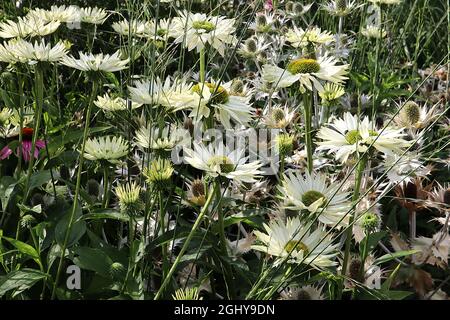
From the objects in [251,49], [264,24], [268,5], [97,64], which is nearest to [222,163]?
[97,64]

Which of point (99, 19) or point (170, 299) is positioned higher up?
point (99, 19)

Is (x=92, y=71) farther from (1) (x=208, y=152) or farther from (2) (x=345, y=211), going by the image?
(2) (x=345, y=211)

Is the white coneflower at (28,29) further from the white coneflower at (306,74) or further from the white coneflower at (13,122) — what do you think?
the white coneflower at (306,74)

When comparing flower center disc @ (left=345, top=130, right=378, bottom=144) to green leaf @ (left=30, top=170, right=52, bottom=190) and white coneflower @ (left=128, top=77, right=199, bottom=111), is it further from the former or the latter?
green leaf @ (left=30, top=170, right=52, bottom=190)

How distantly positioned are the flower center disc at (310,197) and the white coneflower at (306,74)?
236mm

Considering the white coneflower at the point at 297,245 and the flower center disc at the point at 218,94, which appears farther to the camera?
the flower center disc at the point at 218,94

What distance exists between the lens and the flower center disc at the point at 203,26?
1.43m

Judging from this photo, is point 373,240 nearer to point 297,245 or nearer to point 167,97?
point 297,245

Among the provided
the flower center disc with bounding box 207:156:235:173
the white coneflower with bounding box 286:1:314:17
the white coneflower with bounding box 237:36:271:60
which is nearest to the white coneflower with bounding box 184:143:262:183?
the flower center disc with bounding box 207:156:235:173

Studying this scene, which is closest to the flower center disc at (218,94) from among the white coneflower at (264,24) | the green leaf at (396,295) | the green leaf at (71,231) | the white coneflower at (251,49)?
the green leaf at (71,231)

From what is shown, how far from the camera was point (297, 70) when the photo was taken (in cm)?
126

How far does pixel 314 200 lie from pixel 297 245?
0.11 m

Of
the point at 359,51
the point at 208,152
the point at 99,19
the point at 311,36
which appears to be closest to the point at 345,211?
the point at 208,152

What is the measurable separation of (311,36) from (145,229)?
0.73 m
